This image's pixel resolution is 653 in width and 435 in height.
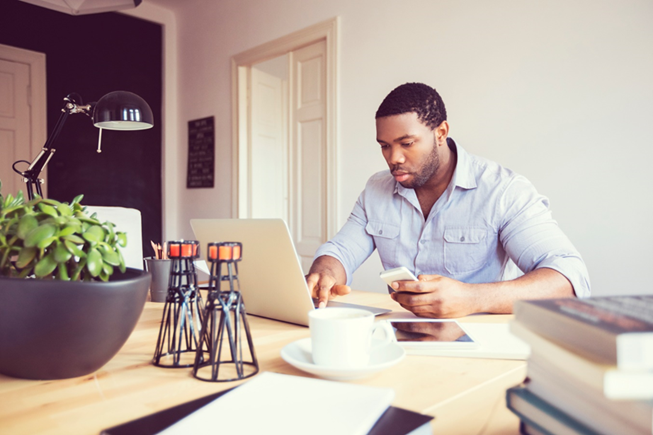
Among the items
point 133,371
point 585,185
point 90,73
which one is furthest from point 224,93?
point 133,371

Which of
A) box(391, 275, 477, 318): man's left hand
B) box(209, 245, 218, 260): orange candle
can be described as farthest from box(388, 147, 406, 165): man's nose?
box(209, 245, 218, 260): orange candle

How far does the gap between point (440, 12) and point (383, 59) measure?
0.42 meters

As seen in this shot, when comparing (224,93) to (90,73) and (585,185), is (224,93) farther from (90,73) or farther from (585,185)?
(585,185)

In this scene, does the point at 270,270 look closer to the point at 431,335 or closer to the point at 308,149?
the point at 431,335

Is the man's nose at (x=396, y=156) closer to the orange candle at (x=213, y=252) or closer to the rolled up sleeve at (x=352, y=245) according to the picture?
the rolled up sleeve at (x=352, y=245)

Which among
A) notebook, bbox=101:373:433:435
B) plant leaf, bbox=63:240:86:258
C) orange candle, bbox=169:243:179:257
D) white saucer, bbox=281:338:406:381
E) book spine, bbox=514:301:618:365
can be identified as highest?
plant leaf, bbox=63:240:86:258

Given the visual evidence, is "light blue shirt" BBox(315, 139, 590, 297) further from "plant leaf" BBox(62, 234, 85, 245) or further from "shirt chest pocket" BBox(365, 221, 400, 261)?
"plant leaf" BBox(62, 234, 85, 245)


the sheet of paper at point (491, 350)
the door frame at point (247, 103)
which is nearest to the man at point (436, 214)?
the sheet of paper at point (491, 350)

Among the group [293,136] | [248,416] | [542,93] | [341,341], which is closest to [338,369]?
[341,341]

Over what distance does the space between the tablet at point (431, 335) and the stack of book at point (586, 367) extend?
0.30 metres

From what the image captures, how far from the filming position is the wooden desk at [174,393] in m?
0.48

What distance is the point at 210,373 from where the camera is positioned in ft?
2.01

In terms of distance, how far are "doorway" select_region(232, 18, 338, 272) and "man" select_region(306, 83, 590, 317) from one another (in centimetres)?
131

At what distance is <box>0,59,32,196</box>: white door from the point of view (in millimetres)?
3455
